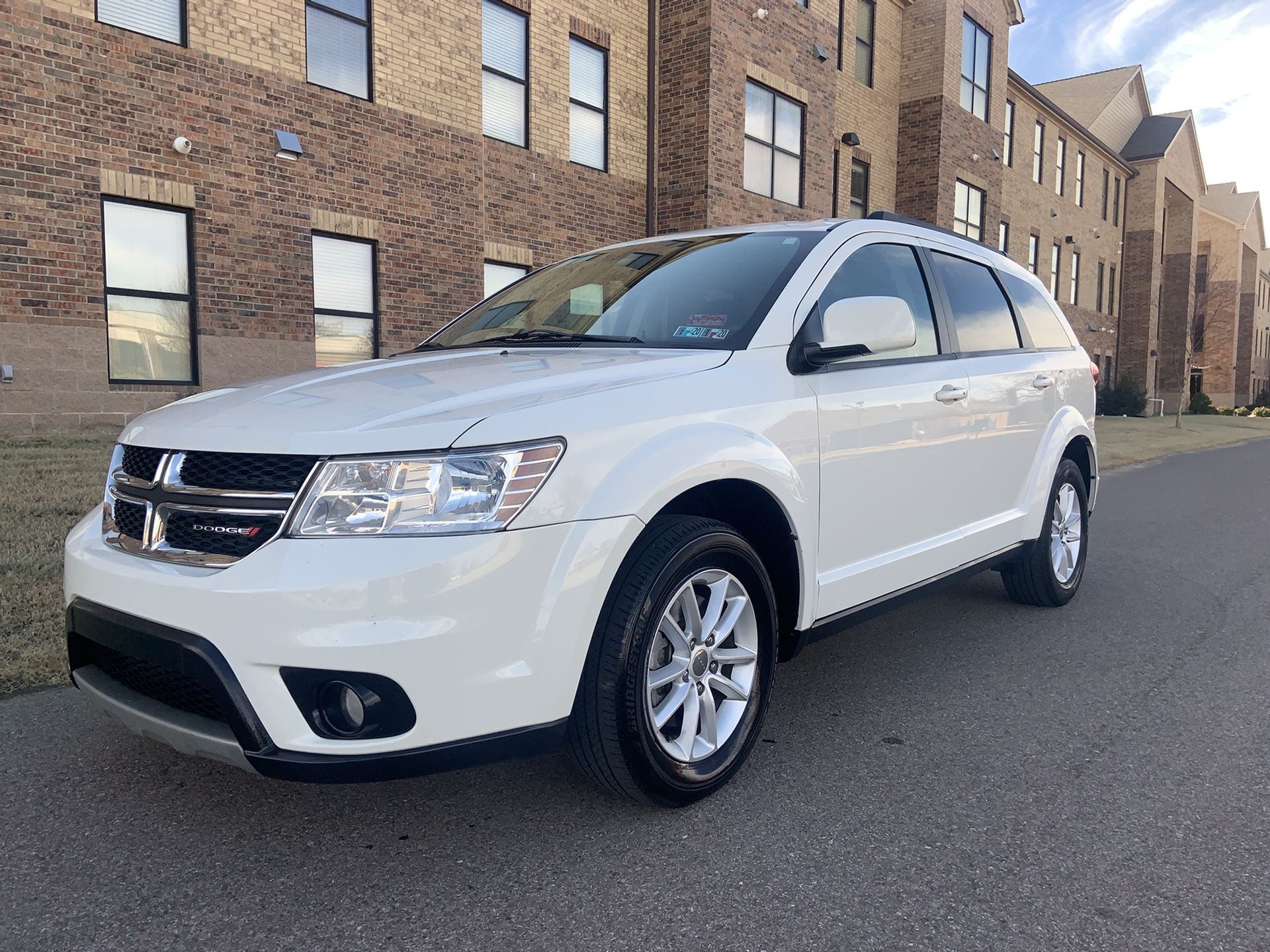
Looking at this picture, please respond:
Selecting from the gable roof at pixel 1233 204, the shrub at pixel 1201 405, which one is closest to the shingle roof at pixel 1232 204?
the gable roof at pixel 1233 204

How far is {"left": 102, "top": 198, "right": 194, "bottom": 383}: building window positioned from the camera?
9664 millimetres

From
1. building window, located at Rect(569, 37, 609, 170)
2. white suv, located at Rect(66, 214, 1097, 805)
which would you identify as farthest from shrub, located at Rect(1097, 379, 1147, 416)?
white suv, located at Rect(66, 214, 1097, 805)

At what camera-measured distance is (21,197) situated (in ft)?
29.2

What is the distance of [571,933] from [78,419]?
30.4 feet

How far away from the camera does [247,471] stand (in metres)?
2.38

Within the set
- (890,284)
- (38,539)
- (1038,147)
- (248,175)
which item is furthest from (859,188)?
(38,539)

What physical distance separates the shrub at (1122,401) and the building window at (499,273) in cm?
2649

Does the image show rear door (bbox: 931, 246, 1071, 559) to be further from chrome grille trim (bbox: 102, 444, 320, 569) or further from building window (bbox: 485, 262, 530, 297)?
building window (bbox: 485, 262, 530, 297)

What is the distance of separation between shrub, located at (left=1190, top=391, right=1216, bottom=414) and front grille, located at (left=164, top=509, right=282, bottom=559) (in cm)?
5086

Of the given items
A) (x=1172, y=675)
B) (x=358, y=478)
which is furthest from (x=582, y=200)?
(x=358, y=478)

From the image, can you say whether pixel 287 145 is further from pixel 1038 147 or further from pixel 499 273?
pixel 1038 147

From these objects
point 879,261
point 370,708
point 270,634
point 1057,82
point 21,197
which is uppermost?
point 1057,82

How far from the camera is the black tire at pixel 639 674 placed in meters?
2.51

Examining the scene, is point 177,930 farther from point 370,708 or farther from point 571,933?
point 571,933
